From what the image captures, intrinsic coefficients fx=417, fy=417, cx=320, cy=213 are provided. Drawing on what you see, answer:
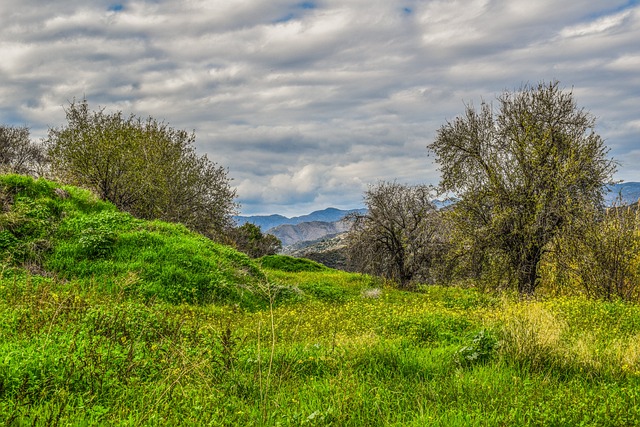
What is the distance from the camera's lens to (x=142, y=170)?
1178 inches

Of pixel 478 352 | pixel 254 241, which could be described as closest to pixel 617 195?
pixel 478 352

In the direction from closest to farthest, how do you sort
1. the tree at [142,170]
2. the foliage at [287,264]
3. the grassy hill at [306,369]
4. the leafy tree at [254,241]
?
1. the grassy hill at [306,369]
2. the tree at [142,170]
3. the foliage at [287,264]
4. the leafy tree at [254,241]

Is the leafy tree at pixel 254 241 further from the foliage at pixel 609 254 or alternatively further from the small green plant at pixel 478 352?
the small green plant at pixel 478 352

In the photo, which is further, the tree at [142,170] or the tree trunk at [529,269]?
the tree at [142,170]

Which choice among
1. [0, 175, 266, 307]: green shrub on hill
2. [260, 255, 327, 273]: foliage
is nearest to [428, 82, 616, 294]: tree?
[0, 175, 266, 307]: green shrub on hill

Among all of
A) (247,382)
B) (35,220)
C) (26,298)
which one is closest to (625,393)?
(247,382)

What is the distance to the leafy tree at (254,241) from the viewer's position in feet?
215

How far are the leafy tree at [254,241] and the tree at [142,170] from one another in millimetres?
25591

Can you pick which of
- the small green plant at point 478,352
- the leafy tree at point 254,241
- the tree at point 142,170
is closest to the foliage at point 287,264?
the tree at point 142,170

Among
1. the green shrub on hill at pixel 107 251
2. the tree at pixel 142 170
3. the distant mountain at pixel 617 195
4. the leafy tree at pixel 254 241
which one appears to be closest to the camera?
the green shrub on hill at pixel 107 251

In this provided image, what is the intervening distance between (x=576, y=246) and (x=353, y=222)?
606 inches

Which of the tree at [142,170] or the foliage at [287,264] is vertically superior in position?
the tree at [142,170]

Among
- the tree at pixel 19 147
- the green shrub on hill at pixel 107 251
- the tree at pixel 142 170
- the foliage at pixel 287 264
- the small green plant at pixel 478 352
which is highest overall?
the tree at pixel 19 147

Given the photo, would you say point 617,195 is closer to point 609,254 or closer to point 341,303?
point 609,254
